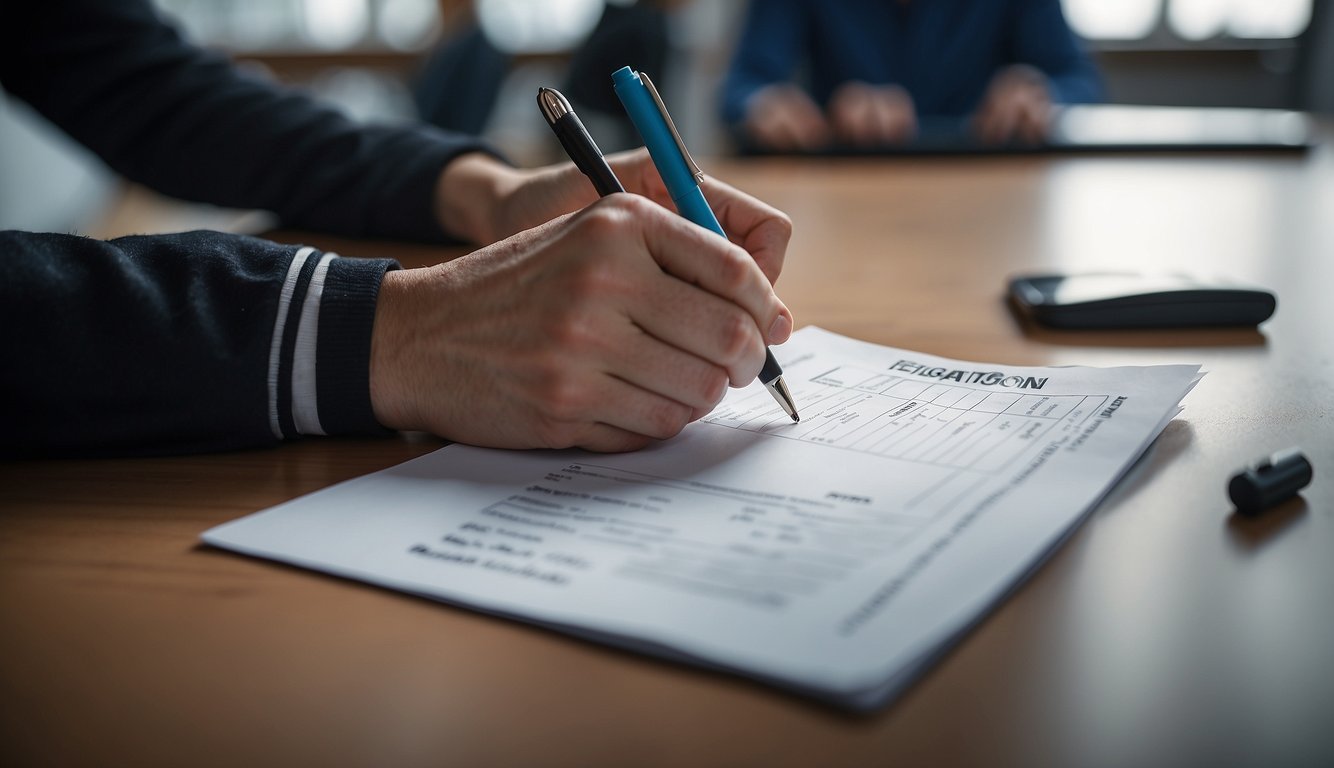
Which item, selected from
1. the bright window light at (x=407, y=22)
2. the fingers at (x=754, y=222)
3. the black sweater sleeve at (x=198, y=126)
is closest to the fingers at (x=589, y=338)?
the fingers at (x=754, y=222)

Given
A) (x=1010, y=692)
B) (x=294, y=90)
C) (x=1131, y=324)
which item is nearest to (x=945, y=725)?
(x=1010, y=692)

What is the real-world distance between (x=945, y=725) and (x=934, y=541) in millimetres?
95

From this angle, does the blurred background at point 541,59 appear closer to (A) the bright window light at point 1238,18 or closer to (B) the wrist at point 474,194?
(A) the bright window light at point 1238,18

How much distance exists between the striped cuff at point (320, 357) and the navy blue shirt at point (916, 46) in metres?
1.67

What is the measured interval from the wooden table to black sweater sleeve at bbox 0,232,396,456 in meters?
0.02

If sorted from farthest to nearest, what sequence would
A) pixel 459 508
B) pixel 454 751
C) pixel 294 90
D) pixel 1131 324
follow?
pixel 294 90 → pixel 1131 324 → pixel 459 508 → pixel 454 751

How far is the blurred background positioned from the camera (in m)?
2.63

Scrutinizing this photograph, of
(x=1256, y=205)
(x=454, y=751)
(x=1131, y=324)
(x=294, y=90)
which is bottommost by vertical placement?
(x=454, y=751)

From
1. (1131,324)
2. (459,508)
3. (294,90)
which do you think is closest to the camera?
(459,508)

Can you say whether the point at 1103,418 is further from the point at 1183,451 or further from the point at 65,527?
the point at 65,527

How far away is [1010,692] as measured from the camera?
28 cm

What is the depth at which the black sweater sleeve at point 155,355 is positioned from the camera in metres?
0.46

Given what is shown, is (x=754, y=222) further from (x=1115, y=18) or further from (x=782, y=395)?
(x=1115, y=18)

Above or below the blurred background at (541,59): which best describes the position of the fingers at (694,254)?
below
